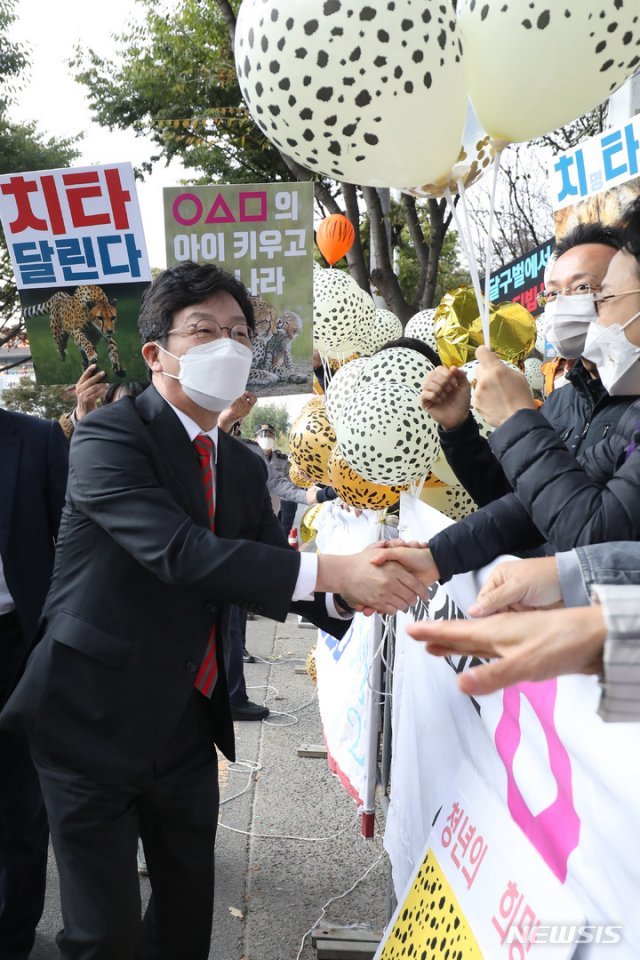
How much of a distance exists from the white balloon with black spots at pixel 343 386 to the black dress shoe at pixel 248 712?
2489mm

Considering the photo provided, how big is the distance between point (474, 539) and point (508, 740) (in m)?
0.57

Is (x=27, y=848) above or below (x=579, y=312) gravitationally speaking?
below

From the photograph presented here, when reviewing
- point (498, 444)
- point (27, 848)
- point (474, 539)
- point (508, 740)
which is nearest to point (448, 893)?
point (508, 740)

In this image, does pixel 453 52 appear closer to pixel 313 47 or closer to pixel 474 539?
pixel 313 47

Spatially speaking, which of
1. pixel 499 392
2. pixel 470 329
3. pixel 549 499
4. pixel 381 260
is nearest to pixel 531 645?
pixel 549 499

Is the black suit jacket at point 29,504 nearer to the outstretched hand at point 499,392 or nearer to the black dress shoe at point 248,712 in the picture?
the outstretched hand at point 499,392

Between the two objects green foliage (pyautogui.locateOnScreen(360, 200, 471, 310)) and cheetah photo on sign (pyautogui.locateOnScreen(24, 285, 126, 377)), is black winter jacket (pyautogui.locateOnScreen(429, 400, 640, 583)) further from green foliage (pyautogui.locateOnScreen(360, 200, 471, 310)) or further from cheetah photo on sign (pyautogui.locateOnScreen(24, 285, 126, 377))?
green foliage (pyautogui.locateOnScreen(360, 200, 471, 310))

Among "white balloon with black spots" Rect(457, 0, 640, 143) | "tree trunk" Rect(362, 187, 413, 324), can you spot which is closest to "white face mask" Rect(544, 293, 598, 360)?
"white balloon with black spots" Rect(457, 0, 640, 143)

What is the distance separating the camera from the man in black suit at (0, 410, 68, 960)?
9.11 feet

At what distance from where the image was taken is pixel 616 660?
952mm

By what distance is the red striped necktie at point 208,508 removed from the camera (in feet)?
7.64

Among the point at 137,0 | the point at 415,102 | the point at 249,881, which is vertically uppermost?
the point at 137,0

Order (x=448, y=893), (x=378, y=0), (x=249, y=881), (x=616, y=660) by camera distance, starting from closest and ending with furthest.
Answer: (x=616, y=660), (x=448, y=893), (x=378, y=0), (x=249, y=881)

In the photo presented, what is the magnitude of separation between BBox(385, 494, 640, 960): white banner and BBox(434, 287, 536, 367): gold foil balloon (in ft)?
3.11
